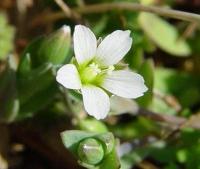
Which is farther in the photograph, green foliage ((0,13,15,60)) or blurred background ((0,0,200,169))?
green foliage ((0,13,15,60))

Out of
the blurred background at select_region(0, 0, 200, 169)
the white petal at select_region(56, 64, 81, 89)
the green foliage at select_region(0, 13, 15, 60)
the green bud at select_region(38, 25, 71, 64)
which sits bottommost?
the blurred background at select_region(0, 0, 200, 169)

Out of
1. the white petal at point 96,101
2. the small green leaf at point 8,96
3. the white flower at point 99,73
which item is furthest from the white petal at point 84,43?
the small green leaf at point 8,96

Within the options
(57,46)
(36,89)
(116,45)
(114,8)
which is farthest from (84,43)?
(114,8)

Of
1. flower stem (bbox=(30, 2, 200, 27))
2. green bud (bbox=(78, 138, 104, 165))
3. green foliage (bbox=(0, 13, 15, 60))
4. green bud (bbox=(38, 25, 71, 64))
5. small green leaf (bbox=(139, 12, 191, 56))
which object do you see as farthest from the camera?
small green leaf (bbox=(139, 12, 191, 56))

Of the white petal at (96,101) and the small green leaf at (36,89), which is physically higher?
the white petal at (96,101)

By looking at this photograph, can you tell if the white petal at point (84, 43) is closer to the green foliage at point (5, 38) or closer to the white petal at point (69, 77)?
the white petal at point (69, 77)

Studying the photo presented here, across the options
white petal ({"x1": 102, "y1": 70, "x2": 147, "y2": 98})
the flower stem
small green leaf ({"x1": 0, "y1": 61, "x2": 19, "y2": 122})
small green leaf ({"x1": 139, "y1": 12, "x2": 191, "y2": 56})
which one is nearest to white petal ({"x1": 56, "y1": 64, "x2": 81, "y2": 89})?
white petal ({"x1": 102, "y1": 70, "x2": 147, "y2": 98})

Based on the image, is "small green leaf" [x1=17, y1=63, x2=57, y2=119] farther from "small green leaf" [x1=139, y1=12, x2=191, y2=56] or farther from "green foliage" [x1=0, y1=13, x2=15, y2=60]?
"small green leaf" [x1=139, y1=12, x2=191, y2=56]

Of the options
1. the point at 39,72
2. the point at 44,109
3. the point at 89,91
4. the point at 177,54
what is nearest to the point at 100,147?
the point at 89,91
